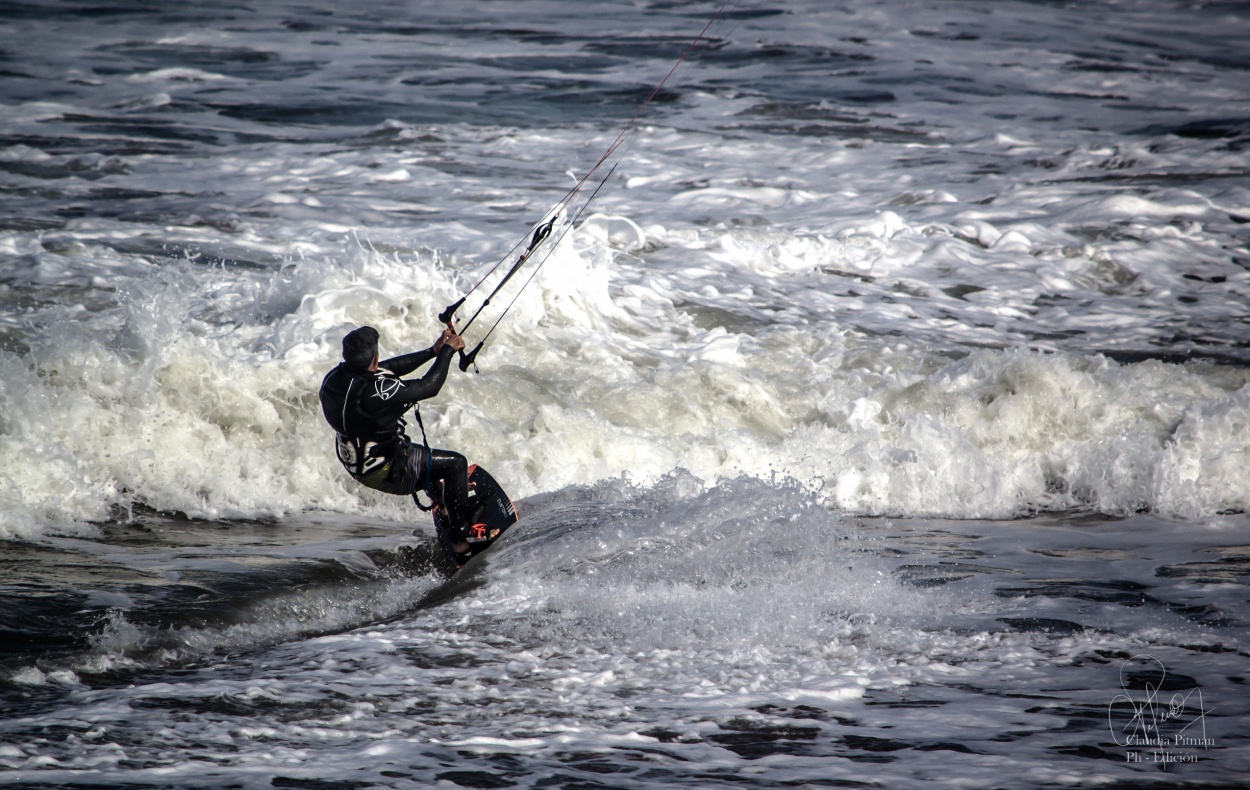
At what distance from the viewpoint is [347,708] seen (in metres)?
4.41

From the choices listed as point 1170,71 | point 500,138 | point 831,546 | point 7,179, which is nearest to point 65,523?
point 831,546

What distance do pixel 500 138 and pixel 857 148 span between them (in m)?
5.85

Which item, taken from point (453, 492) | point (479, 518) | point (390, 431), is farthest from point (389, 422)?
point (479, 518)

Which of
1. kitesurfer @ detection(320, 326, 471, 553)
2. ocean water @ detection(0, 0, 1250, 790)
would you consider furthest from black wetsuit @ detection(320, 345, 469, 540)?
ocean water @ detection(0, 0, 1250, 790)

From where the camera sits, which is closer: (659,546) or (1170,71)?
(659,546)

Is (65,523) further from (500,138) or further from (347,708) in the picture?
(500,138)

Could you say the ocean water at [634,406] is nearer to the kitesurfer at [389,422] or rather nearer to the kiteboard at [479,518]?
the kiteboard at [479,518]

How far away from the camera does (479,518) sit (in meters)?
7.04

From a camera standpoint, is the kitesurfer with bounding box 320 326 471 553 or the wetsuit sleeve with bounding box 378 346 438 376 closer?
the kitesurfer with bounding box 320 326 471 553

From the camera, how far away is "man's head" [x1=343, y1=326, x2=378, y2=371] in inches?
252

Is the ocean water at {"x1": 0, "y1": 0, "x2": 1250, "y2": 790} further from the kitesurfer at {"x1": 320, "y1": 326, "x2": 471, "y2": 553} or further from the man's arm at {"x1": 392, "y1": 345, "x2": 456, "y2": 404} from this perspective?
the man's arm at {"x1": 392, "y1": 345, "x2": 456, "y2": 404}

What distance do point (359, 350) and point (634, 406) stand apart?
4086mm

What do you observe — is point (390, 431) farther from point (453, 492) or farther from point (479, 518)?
point (479, 518)

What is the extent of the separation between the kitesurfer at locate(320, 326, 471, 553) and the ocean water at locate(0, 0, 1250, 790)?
53cm
